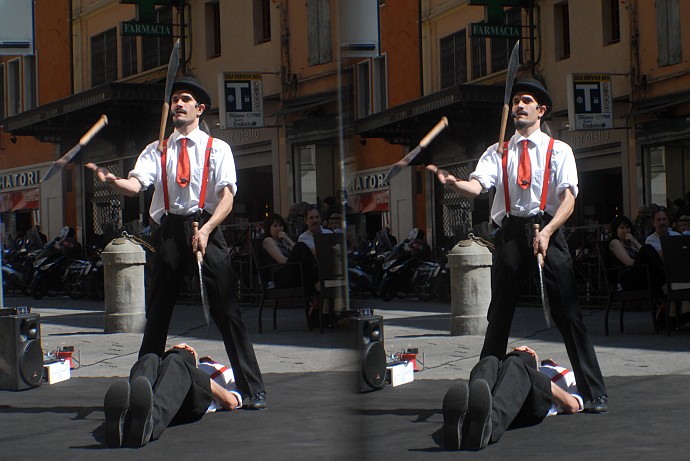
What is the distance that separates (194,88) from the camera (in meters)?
1.67

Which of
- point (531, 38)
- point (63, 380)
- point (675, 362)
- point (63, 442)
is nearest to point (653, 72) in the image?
point (531, 38)

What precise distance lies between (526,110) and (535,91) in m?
0.06

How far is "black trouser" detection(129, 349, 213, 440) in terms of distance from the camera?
8.57 feet

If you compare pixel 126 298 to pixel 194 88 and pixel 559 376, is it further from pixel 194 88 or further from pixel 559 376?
pixel 194 88

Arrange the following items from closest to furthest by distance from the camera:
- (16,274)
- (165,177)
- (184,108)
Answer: (184,108)
(165,177)
(16,274)

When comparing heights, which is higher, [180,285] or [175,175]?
[175,175]

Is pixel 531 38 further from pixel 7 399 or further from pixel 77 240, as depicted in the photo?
pixel 77 240

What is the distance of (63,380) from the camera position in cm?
407

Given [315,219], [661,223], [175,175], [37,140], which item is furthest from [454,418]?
[661,223]

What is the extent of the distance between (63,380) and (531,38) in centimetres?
463

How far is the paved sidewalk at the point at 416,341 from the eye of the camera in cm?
313

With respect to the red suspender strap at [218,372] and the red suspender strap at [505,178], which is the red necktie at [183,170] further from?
the red suspender strap at [505,178]

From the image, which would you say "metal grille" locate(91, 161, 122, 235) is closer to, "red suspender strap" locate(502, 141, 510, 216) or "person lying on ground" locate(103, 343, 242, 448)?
"person lying on ground" locate(103, 343, 242, 448)

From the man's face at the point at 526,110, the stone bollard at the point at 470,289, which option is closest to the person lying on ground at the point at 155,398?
the man's face at the point at 526,110
